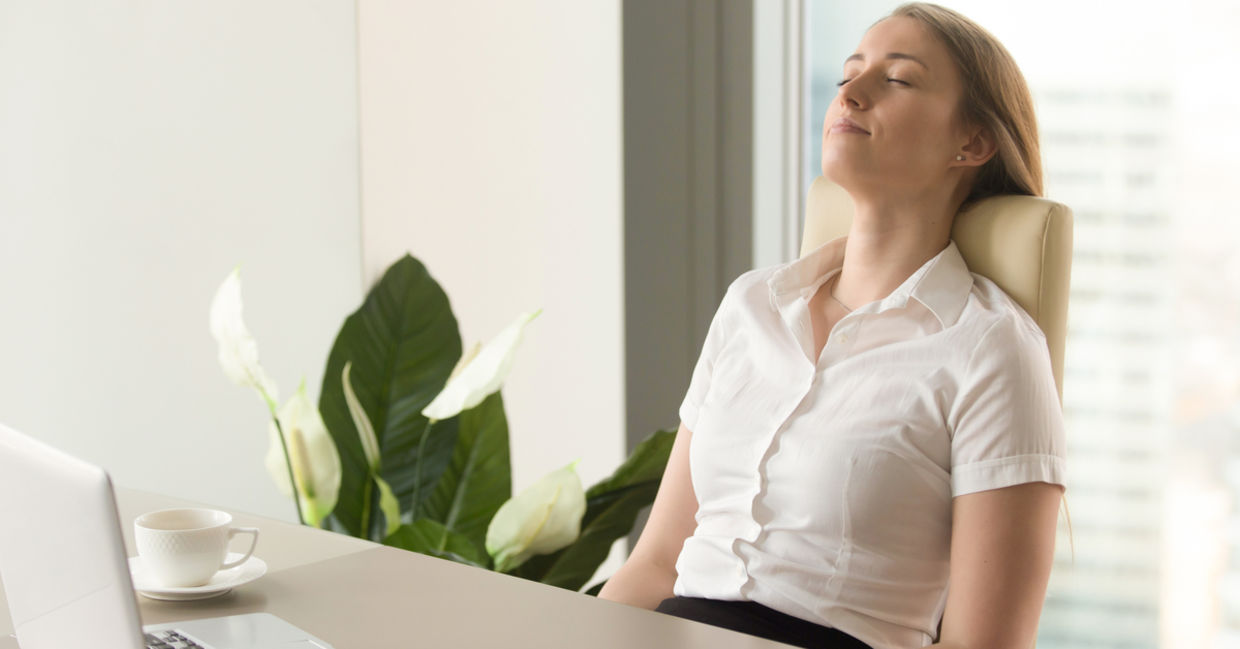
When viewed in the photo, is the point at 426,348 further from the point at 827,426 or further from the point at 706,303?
the point at 827,426

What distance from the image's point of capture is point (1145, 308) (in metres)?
1.87

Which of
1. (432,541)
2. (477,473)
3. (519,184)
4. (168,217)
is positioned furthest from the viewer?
(519,184)

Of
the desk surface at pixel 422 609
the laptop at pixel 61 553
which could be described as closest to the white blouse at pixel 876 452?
the desk surface at pixel 422 609

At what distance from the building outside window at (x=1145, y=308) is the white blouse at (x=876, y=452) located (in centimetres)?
71

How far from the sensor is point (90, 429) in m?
2.27

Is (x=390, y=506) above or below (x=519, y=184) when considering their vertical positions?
below

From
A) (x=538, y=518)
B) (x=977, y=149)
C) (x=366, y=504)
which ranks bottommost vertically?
(x=366, y=504)

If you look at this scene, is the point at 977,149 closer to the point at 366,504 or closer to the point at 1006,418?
the point at 1006,418

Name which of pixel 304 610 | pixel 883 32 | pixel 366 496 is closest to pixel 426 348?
pixel 366 496

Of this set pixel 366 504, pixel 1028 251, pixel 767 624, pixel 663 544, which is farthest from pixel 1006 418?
pixel 366 504

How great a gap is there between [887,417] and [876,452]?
0.13ft

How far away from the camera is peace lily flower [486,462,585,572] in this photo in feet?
5.65

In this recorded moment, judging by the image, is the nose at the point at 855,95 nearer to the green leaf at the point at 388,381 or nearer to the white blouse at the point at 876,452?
the white blouse at the point at 876,452

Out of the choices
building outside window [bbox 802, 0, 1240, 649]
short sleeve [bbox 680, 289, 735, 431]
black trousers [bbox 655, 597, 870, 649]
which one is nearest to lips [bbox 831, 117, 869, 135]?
short sleeve [bbox 680, 289, 735, 431]
